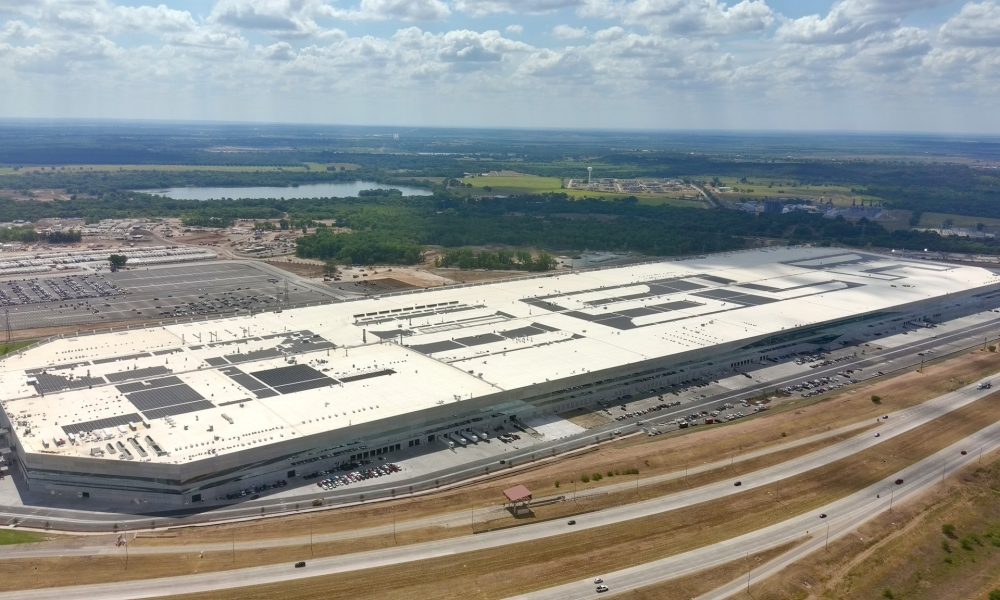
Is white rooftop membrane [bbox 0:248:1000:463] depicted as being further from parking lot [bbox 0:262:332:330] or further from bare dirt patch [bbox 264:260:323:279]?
bare dirt patch [bbox 264:260:323:279]

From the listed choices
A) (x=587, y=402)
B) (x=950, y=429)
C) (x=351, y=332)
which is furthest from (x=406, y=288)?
(x=950, y=429)

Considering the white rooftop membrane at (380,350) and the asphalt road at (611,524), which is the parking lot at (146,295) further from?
the asphalt road at (611,524)

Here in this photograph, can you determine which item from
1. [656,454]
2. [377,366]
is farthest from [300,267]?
[656,454]

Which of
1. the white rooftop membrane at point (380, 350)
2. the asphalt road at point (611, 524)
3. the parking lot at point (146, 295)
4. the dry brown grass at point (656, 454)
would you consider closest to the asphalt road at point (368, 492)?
the dry brown grass at point (656, 454)

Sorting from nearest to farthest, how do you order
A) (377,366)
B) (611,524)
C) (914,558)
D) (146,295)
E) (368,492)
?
(914,558) → (611,524) → (368,492) → (377,366) → (146,295)

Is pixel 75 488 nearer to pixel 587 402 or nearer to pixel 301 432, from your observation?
pixel 301 432

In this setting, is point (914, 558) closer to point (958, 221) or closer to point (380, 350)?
point (380, 350)
